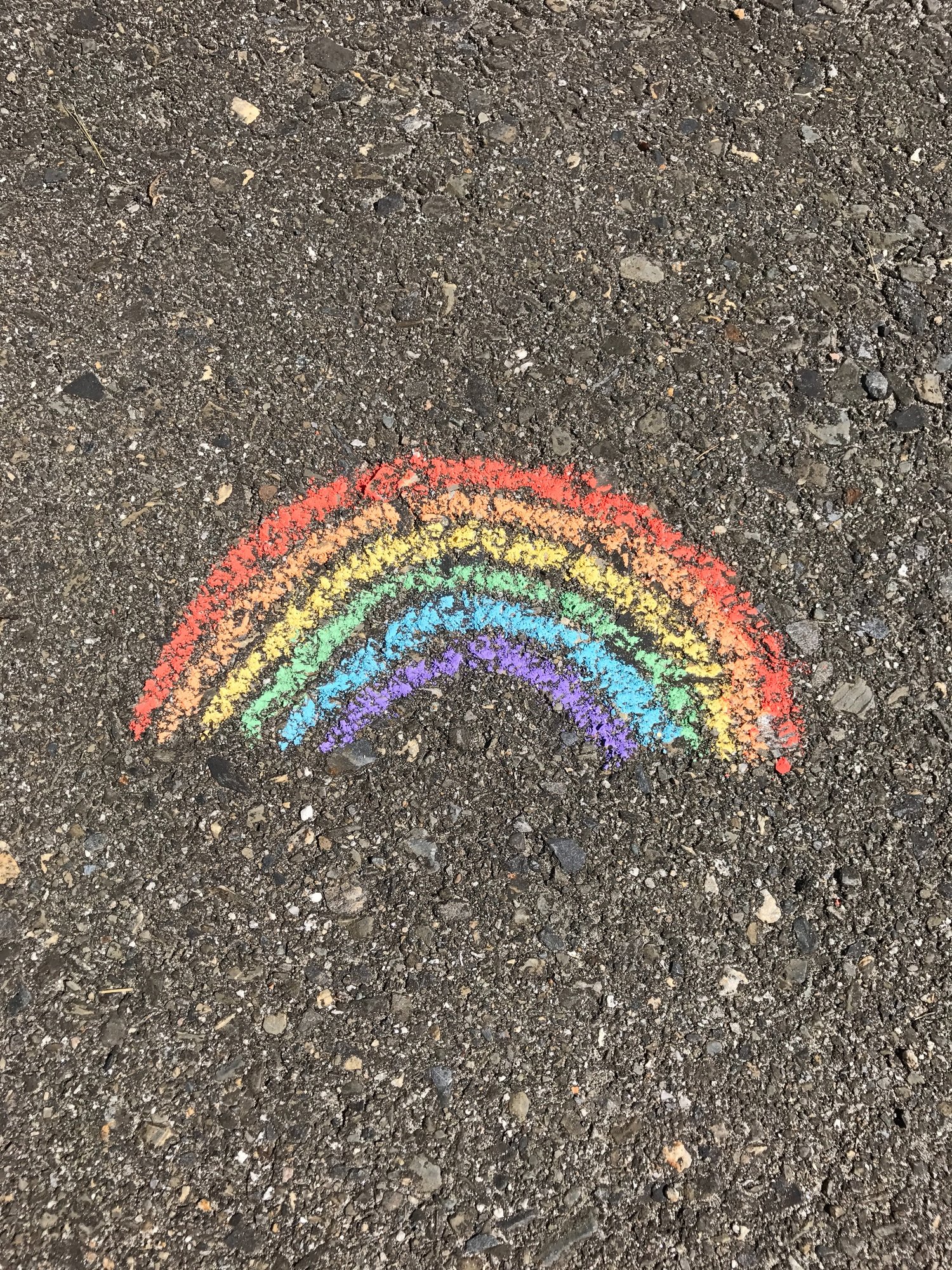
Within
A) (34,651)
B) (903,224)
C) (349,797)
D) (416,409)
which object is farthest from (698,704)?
(34,651)

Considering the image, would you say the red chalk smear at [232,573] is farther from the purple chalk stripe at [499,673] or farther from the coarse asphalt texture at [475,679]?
the purple chalk stripe at [499,673]

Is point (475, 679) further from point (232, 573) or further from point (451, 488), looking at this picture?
point (232, 573)

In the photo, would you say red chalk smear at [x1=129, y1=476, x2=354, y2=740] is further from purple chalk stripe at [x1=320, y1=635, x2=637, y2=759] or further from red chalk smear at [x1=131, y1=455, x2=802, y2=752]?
purple chalk stripe at [x1=320, y1=635, x2=637, y2=759]

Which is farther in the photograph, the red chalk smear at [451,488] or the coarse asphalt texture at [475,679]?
the red chalk smear at [451,488]

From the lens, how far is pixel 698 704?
2.15m

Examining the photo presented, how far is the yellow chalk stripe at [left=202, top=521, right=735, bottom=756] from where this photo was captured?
2.17 metres

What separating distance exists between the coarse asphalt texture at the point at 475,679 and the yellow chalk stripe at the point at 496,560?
150 mm

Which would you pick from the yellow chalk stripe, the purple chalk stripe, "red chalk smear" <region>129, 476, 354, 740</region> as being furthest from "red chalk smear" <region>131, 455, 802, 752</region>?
the purple chalk stripe

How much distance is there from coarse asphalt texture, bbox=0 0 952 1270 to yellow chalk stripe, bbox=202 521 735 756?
15 cm

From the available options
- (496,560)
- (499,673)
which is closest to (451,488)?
(496,560)

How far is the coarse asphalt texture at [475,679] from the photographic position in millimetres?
1893

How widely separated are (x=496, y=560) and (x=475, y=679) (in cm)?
30

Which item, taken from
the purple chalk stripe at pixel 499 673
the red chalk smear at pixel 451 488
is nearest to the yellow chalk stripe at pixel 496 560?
the red chalk smear at pixel 451 488

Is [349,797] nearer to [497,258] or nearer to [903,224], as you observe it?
[497,258]
